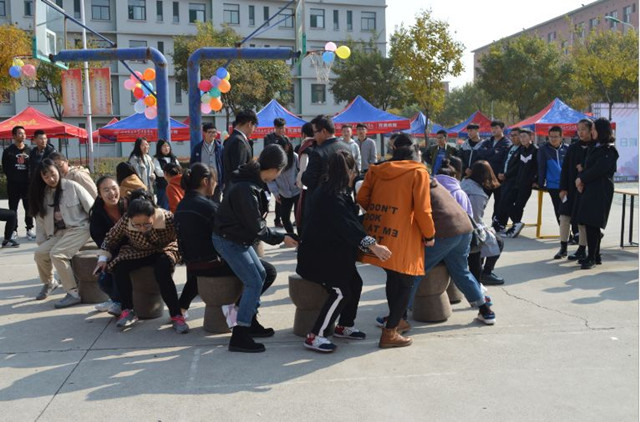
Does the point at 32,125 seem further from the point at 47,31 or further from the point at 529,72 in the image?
the point at 529,72

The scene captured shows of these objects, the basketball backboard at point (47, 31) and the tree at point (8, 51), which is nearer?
the basketball backboard at point (47, 31)

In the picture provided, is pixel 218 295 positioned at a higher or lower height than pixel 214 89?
lower

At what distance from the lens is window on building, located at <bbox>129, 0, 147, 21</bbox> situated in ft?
167

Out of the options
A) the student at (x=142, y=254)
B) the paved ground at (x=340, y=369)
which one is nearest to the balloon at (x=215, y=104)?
the paved ground at (x=340, y=369)

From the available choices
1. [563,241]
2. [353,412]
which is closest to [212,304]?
[353,412]

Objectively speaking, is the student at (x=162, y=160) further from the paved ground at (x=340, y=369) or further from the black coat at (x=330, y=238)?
the black coat at (x=330, y=238)

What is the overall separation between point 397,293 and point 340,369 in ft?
2.43

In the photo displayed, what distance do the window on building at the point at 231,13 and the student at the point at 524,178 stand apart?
1817 inches

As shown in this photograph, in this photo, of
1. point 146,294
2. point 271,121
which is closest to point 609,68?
point 271,121

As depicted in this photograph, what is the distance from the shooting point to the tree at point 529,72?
43812mm

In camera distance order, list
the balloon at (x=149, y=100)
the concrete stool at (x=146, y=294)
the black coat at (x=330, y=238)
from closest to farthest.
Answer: the black coat at (x=330, y=238)
the concrete stool at (x=146, y=294)
the balloon at (x=149, y=100)

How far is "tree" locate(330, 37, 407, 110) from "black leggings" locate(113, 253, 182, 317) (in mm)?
42090

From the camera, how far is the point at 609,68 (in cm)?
3241

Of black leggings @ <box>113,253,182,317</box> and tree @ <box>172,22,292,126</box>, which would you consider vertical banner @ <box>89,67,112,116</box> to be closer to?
black leggings @ <box>113,253,182,317</box>
